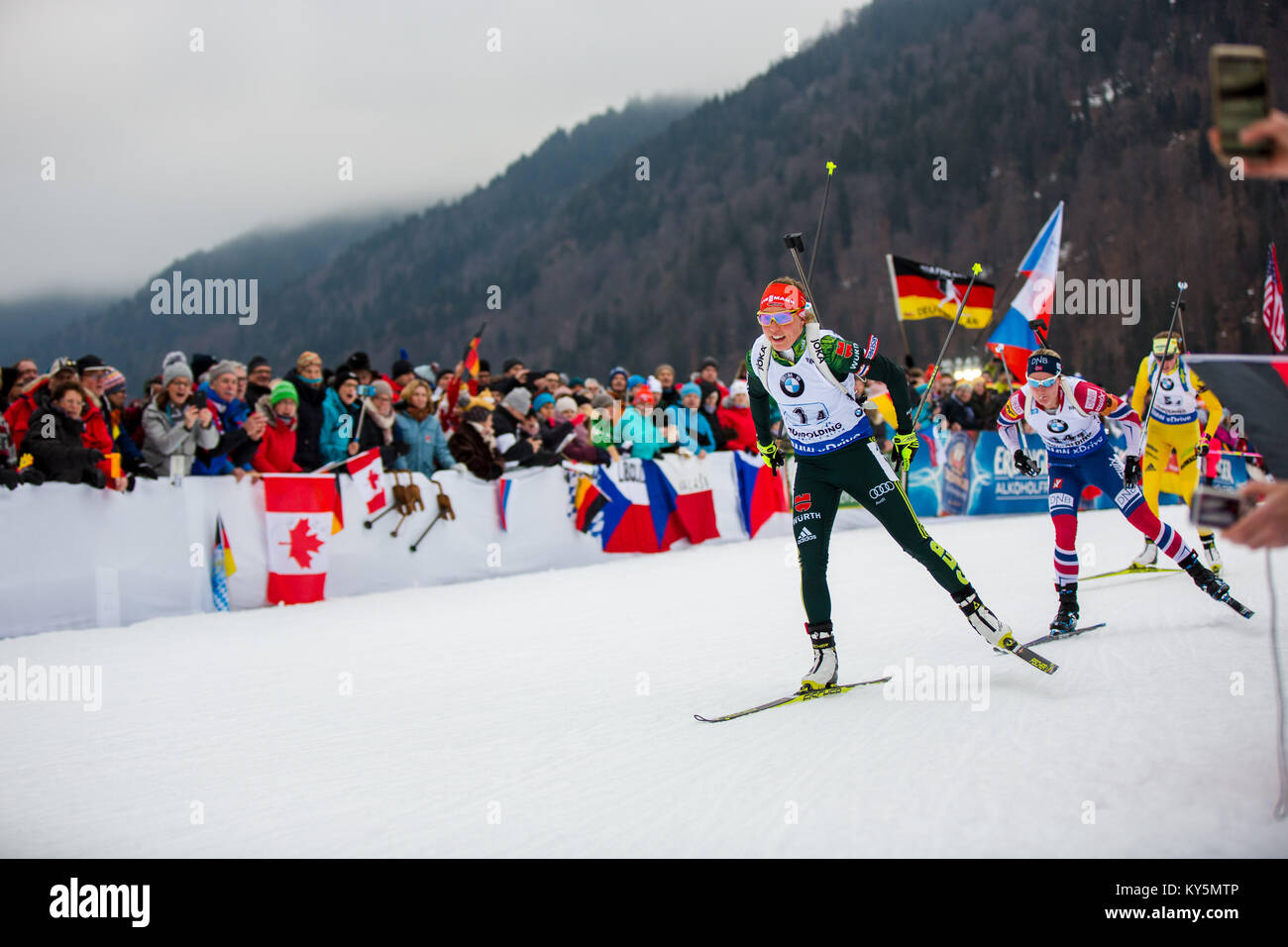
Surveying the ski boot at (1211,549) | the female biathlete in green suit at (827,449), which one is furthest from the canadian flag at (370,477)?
the ski boot at (1211,549)

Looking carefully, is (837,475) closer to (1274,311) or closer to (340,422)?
(340,422)

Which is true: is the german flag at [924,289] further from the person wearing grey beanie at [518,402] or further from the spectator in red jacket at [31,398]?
the spectator in red jacket at [31,398]

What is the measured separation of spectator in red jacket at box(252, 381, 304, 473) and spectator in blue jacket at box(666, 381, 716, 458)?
17.6 ft

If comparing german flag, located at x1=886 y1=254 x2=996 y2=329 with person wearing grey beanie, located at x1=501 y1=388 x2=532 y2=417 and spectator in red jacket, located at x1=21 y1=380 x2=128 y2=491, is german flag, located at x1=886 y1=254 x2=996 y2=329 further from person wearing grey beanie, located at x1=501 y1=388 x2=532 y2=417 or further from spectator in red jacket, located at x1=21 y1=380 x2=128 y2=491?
spectator in red jacket, located at x1=21 y1=380 x2=128 y2=491

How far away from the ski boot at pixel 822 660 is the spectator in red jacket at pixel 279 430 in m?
6.26

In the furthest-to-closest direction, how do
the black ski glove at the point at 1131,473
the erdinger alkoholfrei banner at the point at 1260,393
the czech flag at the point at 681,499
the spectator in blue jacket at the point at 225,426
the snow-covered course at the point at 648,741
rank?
the czech flag at the point at 681,499 → the spectator in blue jacket at the point at 225,426 → the black ski glove at the point at 1131,473 → the erdinger alkoholfrei banner at the point at 1260,393 → the snow-covered course at the point at 648,741

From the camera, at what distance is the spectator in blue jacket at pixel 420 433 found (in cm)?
1043

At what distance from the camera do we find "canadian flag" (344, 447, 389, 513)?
958 centimetres

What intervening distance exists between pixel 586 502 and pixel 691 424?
7.89 ft

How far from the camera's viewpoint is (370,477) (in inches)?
381

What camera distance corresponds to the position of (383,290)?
8981cm

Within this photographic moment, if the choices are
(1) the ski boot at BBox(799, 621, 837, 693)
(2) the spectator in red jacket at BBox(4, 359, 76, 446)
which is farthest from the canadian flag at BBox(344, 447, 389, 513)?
(1) the ski boot at BBox(799, 621, 837, 693)

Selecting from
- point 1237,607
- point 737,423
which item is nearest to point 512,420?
point 737,423
